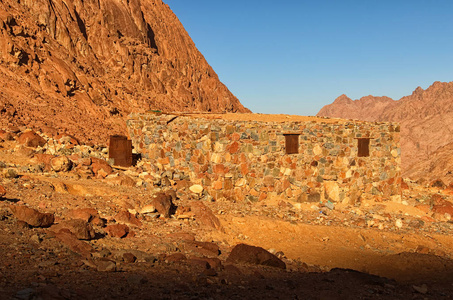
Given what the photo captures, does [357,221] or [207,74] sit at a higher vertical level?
[207,74]

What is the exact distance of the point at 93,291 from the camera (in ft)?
15.3

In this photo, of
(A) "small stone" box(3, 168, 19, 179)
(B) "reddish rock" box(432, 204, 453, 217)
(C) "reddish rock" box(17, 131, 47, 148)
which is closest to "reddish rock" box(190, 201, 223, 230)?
(A) "small stone" box(3, 168, 19, 179)

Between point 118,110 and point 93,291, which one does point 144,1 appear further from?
point 93,291

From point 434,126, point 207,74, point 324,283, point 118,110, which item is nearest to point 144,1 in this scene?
point 207,74

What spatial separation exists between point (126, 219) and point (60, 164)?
382 centimetres

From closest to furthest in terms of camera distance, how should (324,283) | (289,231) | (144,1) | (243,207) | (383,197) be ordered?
(324,283) → (289,231) → (243,207) → (383,197) → (144,1)

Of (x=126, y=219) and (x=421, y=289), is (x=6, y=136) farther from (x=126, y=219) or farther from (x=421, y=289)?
(x=421, y=289)

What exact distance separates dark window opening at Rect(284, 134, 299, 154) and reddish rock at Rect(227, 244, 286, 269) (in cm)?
586

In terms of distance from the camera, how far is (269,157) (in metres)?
12.5

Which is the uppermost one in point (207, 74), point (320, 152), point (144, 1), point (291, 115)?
point (144, 1)

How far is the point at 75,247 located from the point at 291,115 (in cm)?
1157

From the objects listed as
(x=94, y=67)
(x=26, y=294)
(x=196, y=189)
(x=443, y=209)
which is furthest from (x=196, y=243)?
(x=94, y=67)

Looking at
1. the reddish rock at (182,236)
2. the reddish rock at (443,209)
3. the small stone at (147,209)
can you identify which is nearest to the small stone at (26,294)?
the reddish rock at (182,236)

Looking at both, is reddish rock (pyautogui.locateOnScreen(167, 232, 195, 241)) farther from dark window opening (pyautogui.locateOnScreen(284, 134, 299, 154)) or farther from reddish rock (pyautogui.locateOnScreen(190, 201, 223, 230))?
dark window opening (pyautogui.locateOnScreen(284, 134, 299, 154))
